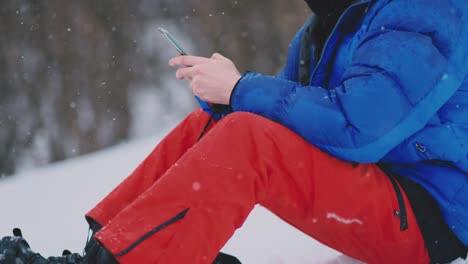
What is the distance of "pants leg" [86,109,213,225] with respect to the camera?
1.47m

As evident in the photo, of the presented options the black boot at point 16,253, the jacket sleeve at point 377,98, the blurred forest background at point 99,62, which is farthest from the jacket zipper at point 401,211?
the blurred forest background at point 99,62

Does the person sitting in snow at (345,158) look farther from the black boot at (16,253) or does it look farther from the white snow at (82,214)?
the white snow at (82,214)

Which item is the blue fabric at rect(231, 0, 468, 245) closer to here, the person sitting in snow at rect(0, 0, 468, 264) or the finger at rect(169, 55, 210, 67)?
the person sitting in snow at rect(0, 0, 468, 264)

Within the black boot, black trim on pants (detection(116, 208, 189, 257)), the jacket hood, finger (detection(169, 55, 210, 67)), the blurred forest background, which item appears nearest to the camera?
black trim on pants (detection(116, 208, 189, 257))

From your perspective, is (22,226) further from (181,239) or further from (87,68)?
(87,68)

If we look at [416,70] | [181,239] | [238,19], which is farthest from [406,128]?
[238,19]

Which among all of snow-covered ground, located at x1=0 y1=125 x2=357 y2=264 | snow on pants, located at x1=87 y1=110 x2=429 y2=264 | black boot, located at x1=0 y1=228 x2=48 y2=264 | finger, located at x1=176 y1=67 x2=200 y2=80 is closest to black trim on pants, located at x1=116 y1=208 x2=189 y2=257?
snow on pants, located at x1=87 y1=110 x2=429 y2=264

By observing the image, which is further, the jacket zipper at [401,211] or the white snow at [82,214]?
the white snow at [82,214]

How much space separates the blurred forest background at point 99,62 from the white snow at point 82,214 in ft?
3.71

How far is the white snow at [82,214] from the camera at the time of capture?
177cm

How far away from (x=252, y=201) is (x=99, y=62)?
4289 mm

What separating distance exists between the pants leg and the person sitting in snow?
0.18 meters

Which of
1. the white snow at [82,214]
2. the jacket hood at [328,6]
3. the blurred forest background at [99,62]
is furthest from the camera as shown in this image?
the blurred forest background at [99,62]

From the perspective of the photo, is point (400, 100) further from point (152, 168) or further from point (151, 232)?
point (152, 168)
